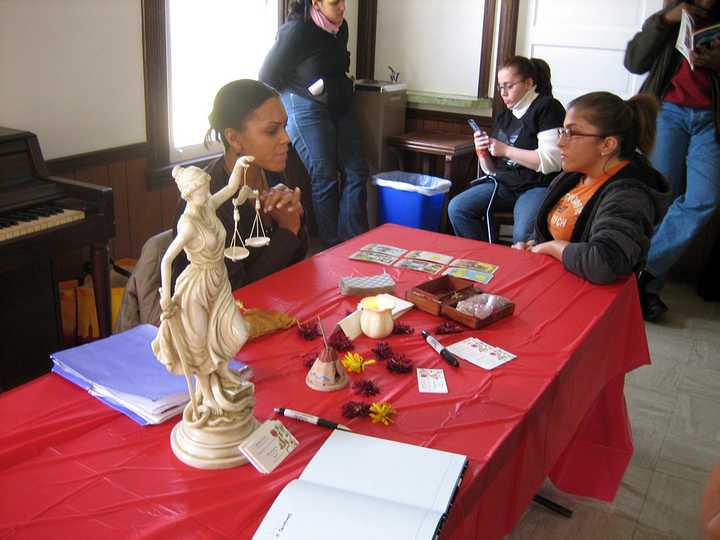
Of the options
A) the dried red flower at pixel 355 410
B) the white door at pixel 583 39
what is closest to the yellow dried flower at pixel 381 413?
the dried red flower at pixel 355 410

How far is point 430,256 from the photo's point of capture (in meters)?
2.10

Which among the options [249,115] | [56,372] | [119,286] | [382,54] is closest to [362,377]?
[56,372]

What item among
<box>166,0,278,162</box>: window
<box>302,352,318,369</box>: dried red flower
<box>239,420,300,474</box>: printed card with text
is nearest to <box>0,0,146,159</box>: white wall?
<box>166,0,278,162</box>: window

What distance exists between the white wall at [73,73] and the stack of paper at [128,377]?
5.42ft

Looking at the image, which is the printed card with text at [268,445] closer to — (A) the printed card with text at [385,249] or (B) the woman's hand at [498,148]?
(A) the printed card with text at [385,249]

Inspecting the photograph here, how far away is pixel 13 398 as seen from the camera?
1.23m

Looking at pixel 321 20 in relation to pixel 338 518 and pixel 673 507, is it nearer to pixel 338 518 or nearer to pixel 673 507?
pixel 673 507

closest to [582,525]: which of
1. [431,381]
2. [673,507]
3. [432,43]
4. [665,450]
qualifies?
[673,507]

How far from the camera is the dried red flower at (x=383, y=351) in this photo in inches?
57.2

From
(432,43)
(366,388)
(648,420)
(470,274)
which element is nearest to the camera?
(366,388)

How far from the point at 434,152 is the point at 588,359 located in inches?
105

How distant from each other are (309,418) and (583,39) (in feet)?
11.6

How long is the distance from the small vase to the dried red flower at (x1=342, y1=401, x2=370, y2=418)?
310 millimetres

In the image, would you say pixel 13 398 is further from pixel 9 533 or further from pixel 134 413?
pixel 9 533
